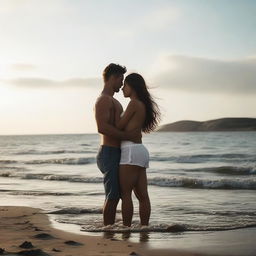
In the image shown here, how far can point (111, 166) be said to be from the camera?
558 centimetres

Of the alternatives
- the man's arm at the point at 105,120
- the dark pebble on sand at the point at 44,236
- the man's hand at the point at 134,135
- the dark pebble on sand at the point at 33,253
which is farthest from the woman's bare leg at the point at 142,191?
the dark pebble on sand at the point at 33,253

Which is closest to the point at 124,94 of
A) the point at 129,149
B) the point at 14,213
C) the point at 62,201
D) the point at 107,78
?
the point at 107,78

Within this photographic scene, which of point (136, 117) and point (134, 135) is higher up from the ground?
point (136, 117)

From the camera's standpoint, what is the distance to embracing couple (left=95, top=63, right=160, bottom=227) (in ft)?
18.2

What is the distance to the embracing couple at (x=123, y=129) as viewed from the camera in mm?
5547

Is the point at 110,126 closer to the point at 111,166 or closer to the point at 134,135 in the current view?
the point at 134,135

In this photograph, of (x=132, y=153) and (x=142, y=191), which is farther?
(x=142, y=191)

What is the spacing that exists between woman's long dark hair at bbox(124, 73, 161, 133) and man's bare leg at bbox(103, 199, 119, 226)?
3.12 ft

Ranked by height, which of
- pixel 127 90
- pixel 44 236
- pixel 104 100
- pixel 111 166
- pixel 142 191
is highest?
pixel 127 90

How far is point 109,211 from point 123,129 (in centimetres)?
103

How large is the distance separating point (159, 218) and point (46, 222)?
5.51 feet

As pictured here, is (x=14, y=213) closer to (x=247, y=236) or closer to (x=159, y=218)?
(x=159, y=218)

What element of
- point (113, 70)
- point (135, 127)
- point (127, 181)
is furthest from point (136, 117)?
point (127, 181)

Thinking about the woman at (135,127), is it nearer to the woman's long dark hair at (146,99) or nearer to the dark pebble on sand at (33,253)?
the woman's long dark hair at (146,99)
